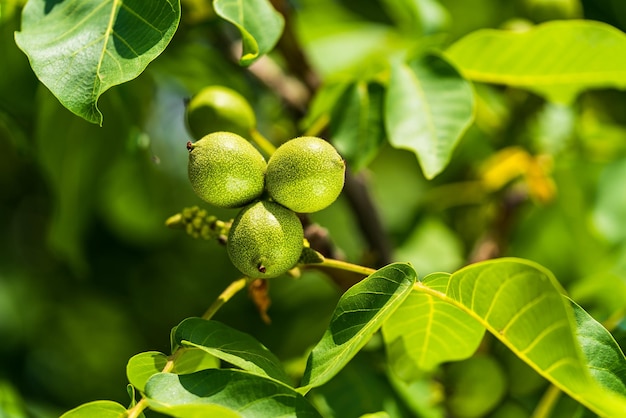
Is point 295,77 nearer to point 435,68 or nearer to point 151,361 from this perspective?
point 435,68

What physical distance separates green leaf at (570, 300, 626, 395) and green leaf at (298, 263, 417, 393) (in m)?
0.32

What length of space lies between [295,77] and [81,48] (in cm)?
102

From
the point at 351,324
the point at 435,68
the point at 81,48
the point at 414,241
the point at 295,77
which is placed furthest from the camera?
the point at 414,241

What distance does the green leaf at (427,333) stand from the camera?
1.42 meters

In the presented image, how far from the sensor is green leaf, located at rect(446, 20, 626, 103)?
180 centimetres

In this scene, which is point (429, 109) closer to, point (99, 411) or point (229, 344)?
point (229, 344)

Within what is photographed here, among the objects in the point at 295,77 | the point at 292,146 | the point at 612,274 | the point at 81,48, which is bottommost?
the point at 612,274

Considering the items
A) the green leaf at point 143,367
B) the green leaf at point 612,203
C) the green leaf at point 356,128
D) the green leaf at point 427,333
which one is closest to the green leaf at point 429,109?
the green leaf at point 356,128

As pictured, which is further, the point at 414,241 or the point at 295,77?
the point at 414,241

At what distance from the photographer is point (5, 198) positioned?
346 centimetres

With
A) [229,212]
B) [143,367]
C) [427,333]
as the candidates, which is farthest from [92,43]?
[229,212]

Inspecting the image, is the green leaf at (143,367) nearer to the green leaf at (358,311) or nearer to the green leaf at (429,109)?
the green leaf at (358,311)

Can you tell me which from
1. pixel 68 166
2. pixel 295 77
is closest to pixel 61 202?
pixel 68 166

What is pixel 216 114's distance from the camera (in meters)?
1.70
